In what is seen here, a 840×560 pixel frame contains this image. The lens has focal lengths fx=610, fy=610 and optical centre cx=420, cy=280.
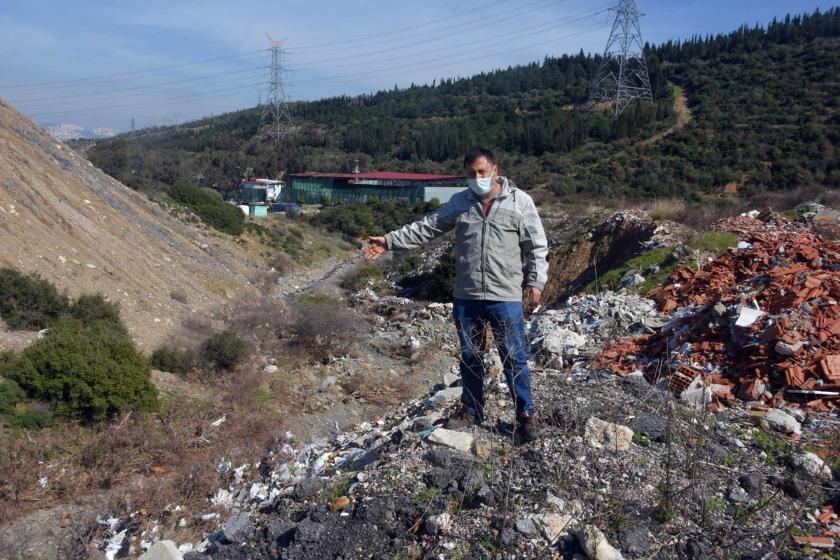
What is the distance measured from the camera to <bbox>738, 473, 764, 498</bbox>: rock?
122 inches

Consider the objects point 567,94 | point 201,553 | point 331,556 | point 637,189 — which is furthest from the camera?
point 567,94

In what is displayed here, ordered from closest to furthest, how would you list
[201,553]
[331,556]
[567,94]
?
[331,556] → [201,553] → [567,94]

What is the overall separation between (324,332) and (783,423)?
7.55 metres

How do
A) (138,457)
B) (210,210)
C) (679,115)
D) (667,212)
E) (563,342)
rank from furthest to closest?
1. (679,115)
2. (210,210)
3. (667,212)
4. (563,342)
5. (138,457)

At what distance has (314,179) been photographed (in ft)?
146

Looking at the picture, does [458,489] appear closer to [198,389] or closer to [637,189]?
[198,389]

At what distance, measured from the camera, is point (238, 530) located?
3197 mm

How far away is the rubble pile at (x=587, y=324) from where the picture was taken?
6616 mm

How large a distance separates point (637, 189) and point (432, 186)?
41.9ft

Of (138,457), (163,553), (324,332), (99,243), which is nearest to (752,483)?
(163,553)

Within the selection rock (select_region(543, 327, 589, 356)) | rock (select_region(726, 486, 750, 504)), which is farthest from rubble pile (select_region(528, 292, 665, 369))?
rock (select_region(726, 486, 750, 504))

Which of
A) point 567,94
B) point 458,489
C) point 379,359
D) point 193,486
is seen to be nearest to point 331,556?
point 458,489

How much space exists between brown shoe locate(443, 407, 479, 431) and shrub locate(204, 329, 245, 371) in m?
5.74

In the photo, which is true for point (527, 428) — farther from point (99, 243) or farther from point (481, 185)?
point (99, 243)
